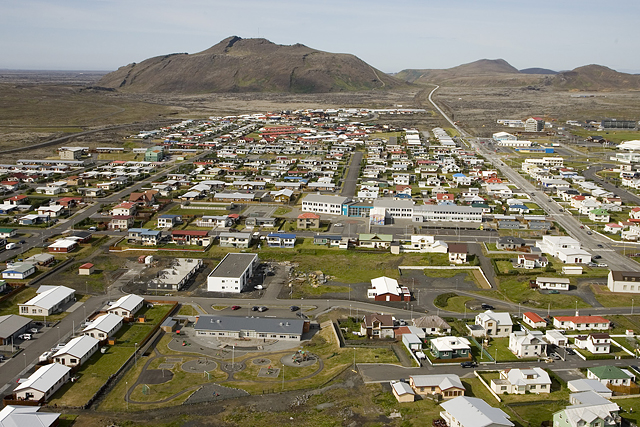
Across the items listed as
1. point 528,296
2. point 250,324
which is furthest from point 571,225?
point 250,324

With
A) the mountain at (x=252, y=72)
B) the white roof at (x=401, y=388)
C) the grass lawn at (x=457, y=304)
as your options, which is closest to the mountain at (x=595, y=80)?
the mountain at (x=252, y=72)

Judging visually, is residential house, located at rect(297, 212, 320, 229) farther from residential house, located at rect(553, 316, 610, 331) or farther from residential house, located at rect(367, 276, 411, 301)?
residential house, located at rect(553, 316, 610, 331)

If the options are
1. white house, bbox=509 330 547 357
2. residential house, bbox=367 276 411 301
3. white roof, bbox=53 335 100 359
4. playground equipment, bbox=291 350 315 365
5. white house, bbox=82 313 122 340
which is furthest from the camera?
residential house, bbox=367 276 411 301

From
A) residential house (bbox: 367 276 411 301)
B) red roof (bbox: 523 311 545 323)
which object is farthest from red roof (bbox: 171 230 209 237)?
red roof (bbox: 523 311 545 323)

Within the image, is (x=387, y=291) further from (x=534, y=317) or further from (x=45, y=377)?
(x=45, y=377)

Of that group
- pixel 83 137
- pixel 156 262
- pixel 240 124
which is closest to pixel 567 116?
pixel 240 124

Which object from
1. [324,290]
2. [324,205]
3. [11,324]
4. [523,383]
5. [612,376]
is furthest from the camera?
[324,205]
